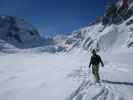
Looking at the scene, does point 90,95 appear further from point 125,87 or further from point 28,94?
point 28,94

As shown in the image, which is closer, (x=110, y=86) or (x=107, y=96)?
(x=107, y=96)

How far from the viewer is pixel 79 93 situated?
9758 mm

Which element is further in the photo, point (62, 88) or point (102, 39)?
point (102, 39)

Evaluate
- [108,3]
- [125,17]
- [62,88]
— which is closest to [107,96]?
[62,88]

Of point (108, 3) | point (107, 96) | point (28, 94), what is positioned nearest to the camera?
point (107, 96)

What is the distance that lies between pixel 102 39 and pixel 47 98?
110m

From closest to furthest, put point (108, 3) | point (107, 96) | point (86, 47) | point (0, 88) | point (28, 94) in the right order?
point (107, 96) → point (28, 94) → point (0, 88) → point (86, 47) → point (108, 3)

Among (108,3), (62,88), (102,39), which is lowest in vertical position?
(62,88)

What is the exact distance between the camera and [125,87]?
10.6 meters

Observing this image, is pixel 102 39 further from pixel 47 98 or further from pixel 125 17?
pixel 47 98

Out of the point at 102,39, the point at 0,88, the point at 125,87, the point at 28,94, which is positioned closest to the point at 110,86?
the point at 125,87

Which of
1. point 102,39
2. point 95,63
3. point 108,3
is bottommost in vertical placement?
point 95,63

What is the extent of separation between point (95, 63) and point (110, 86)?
2.19 m

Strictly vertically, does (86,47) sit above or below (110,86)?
above
